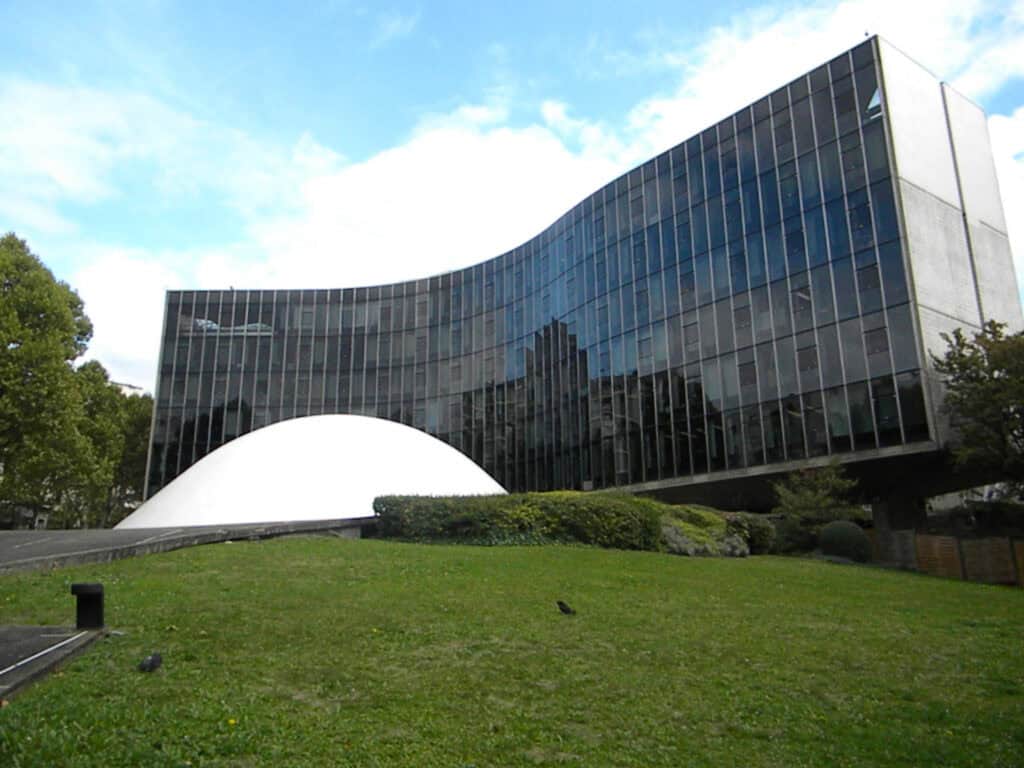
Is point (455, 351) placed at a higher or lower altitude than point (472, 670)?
higher

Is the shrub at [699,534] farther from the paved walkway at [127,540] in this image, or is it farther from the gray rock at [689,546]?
the paved walkway at [127,540]

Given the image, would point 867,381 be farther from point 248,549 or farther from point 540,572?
point 248,549

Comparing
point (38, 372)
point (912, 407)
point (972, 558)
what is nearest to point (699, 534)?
point (972, 558)

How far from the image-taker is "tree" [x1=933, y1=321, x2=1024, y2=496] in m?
24.4

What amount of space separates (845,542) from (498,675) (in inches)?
744

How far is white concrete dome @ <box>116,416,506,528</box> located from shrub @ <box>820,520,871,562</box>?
9962mm

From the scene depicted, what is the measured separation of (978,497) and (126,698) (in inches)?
1463

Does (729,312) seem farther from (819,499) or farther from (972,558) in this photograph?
(972,558)

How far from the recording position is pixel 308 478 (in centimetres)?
2281

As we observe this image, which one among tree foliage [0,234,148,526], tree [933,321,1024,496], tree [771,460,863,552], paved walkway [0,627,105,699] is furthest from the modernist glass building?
paved walkway [0,627,105,699]

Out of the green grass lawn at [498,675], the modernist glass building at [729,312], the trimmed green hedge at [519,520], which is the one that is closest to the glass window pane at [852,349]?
the modernist glass building at [729,312]

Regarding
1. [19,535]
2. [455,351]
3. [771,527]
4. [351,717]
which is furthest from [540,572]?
[455,351]

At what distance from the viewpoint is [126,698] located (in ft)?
22.4

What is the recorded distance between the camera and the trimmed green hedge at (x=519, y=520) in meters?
20.9
